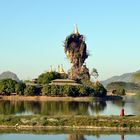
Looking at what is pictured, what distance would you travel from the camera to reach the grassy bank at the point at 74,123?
35.8 m

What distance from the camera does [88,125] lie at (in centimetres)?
3622

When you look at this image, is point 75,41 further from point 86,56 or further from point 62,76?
point 62,76

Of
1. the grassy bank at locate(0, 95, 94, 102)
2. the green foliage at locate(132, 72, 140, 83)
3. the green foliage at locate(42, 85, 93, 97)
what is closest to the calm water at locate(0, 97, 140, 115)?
the green foliage at locate(132, 72, 140, 83)

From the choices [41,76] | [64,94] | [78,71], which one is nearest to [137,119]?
[64,94]

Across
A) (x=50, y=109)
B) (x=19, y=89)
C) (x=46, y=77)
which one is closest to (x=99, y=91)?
(x=19, y=89)

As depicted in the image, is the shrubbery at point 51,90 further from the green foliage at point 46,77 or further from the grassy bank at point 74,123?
the grassy bank at point 74,123

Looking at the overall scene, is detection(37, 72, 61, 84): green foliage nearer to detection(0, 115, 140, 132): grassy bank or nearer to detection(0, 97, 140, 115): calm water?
detection(0, 97, 140, 115): calm water

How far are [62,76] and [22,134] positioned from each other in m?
89.2

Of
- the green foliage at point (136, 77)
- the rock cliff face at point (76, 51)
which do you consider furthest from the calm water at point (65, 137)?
the rock cliff face at point (76, 51)

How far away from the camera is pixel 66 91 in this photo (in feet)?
293

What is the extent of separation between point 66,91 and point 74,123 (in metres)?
52.8

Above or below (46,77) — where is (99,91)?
below

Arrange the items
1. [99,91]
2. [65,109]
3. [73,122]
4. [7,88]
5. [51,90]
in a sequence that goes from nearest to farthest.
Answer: [73,122]
[65,109]
[51,90]
[99,91]
[7,88]

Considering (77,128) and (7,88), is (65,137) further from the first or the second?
(7,88)
